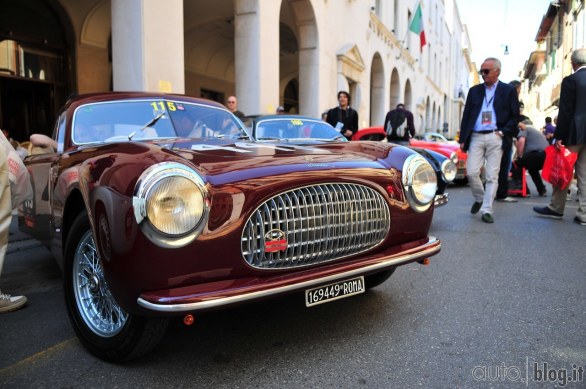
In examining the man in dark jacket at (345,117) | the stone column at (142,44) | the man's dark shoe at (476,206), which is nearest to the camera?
the man's dark shoe at (476,206)

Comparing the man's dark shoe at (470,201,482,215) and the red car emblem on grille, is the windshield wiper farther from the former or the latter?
the man's dark shoe at (470,201,482,215)

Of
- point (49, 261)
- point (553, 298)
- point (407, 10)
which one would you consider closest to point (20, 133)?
point (49, 261)

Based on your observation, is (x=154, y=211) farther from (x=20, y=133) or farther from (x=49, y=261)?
(x=20, y=133)

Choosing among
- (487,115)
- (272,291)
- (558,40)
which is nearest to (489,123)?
(487,115)

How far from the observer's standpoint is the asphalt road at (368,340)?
220cm

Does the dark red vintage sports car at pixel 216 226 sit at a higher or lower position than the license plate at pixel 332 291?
higher

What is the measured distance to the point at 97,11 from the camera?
12.5 metres

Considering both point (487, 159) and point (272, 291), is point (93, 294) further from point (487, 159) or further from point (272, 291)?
point (487, 159)

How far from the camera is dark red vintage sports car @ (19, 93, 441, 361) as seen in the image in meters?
1.98

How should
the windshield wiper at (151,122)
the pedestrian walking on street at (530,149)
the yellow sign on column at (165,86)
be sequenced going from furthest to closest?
the pedestrian walking on street at (530,149), the yellow sign on column at (165,86), the windshield wiper at (151,122)

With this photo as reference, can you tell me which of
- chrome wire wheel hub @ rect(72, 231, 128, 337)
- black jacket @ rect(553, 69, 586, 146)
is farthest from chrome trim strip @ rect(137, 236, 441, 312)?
black jacket @ rect(553, 69, 586, 146)

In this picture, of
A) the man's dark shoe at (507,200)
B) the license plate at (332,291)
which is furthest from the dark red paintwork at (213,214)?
the man's dark shoe at (507,200)

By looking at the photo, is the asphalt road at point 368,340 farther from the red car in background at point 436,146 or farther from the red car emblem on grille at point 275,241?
the red car in background at point 436,146

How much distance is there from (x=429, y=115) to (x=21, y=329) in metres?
37.0
